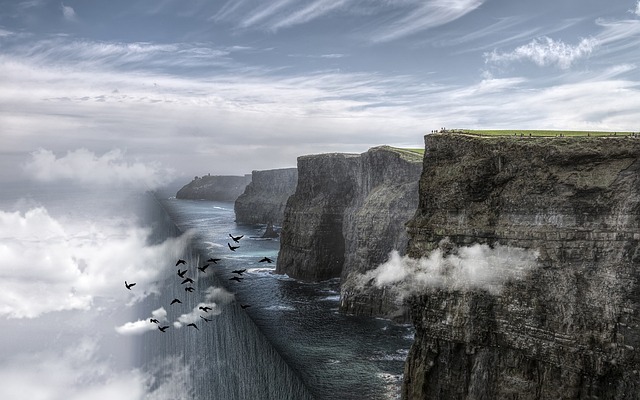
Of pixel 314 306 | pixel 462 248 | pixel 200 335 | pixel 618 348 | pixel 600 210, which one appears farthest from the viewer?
pixel 314 306

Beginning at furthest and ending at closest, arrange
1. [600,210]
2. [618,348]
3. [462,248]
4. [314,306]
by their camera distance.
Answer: [314,306]
[462,248]
[600,210]
[618,348]

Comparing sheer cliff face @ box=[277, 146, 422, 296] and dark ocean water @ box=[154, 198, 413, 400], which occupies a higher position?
sheer cliff face @ box=[277, 146, 422, 296]

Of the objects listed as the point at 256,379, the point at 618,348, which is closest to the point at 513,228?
the point at 618,348

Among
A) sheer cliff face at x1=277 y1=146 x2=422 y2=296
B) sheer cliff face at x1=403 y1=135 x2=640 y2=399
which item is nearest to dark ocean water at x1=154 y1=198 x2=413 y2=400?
sheer cliff face at x1=277 y1=146 x2=422 y2=296

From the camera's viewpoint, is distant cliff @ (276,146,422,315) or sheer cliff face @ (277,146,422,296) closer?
distant cliff @ (276,146,422,315)

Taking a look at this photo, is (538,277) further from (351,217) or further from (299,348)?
(351,217)

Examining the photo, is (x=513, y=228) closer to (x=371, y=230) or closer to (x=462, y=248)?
(x=462, y=248)

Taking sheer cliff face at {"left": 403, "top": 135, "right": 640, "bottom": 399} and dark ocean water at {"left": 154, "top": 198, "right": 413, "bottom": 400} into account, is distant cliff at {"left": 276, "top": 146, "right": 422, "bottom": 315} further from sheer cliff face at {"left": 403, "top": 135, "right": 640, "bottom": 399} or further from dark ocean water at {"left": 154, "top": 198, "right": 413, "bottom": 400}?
sheer cliff face at {"left": 403, "top": 135, "right": 640, "bottom": 399}

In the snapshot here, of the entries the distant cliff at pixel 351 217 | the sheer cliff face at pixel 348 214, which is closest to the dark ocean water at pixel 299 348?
the distant cliff at pixel 351 217

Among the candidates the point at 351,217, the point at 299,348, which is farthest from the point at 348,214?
the point at 299,348
